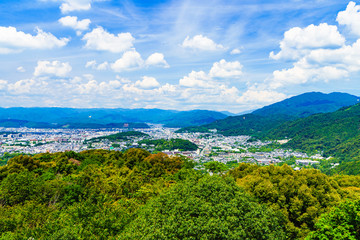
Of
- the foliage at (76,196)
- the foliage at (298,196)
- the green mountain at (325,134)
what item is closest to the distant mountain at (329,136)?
the green mountain at (325,134)

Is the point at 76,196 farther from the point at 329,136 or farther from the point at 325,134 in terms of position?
the point at 325,134

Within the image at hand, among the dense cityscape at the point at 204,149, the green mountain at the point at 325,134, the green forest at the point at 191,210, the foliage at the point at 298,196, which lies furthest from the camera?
the green mountain at the point at 325,134

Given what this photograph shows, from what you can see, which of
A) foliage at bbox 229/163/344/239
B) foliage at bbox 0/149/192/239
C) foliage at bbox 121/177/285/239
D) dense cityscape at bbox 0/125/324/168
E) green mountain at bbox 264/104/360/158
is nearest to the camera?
foliage at bbox 121/177/285/239

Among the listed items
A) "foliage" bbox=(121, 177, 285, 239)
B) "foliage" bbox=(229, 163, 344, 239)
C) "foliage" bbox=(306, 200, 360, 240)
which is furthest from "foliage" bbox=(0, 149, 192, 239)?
"foliage" bbox=(306, 200, 360, 240)

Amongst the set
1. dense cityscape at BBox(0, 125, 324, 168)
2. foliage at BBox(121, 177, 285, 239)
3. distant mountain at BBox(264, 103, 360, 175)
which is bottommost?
dense cityscape at BBox(0, 125, 324, 168)

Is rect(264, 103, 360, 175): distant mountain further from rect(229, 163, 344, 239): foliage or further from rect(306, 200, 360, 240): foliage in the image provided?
rect(306, 200, 360, 240): foliage

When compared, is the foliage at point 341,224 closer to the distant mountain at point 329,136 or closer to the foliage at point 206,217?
the foliage at point 206,217

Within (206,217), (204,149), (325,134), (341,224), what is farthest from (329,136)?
(206,217)

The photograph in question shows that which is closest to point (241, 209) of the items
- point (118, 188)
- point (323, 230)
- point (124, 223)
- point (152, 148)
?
point (323, 230)

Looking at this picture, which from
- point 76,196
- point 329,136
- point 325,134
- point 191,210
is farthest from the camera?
point 325,134
